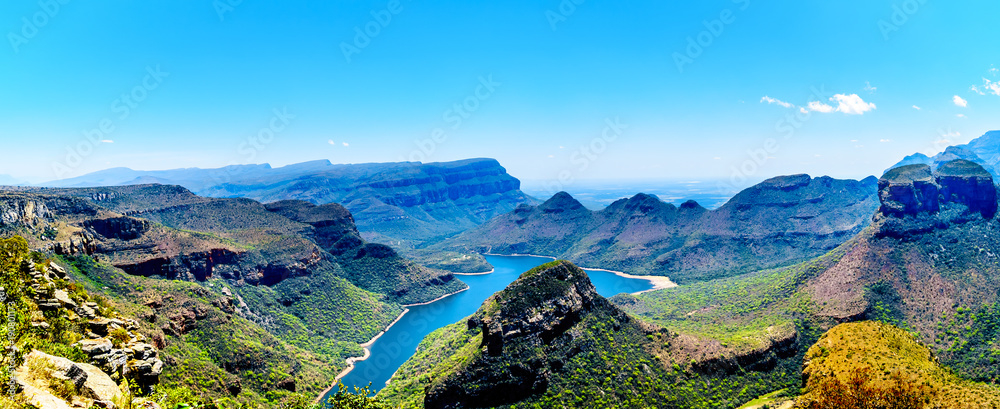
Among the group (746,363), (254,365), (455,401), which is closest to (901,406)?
(746,363)

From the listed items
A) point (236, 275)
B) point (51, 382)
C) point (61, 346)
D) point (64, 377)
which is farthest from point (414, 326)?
point (51, 382)

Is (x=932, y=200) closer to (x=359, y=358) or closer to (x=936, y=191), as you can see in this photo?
(x=936, y=191)

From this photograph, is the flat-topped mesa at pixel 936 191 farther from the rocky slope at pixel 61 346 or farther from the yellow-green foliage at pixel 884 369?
the rocky slope at pixel 61 346

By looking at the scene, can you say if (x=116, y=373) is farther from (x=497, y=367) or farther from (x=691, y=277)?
(x=691, y=277)

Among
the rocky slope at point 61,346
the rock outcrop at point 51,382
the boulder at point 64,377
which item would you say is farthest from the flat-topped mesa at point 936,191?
the rock outcrop at point 51,382

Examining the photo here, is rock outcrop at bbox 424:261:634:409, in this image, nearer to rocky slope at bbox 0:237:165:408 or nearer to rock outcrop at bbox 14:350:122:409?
rocky slope at bbox 0:237:165:408

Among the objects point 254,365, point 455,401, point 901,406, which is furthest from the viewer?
point 254,365
